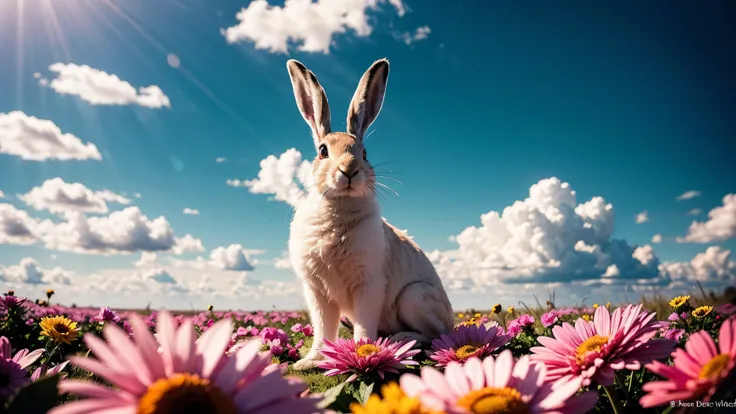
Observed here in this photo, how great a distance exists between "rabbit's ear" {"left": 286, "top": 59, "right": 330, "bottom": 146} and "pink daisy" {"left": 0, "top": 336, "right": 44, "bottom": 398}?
4.09m

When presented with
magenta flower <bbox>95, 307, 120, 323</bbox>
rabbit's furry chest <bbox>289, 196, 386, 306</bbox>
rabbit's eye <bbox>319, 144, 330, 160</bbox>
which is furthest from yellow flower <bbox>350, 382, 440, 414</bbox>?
rabbit's eye <bbox>319, 144, 330, 160</bbox>

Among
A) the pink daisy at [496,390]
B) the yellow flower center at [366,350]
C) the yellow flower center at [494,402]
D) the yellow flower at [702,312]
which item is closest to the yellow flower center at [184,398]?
the pink daisy at [496,390]

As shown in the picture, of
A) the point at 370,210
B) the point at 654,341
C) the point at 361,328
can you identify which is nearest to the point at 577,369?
the point at 654,341

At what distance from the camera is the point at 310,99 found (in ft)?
19.0

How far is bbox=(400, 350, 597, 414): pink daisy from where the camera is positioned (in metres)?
1.01

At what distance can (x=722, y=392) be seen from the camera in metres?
0.86

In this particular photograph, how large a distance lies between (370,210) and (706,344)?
4.03 m

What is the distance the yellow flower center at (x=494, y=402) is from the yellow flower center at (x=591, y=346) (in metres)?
0.63

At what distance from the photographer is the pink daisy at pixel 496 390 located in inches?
39.7

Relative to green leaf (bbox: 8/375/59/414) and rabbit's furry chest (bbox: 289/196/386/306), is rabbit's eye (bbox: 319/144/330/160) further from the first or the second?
green leaf (bbox: 8/375/59/414)

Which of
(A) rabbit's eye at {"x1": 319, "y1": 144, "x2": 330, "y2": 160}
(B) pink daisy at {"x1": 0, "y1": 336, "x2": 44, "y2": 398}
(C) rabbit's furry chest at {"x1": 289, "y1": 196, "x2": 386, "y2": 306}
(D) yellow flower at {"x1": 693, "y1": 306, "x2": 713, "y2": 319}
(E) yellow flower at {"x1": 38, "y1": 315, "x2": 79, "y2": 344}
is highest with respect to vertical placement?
(A) rabbit's eye at {"x1": 319, "y1": 144, "x2": 330, "y2": 160}

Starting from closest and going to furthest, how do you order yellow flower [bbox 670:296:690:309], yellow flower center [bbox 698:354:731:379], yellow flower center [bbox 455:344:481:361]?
yellow flower center [bbox 698:354:731:379] < yellow flower center [bbox 455:344:481:361] < yellow flower [bbox 670:296:690:309]

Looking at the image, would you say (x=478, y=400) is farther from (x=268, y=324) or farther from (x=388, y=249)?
(x=268, y=324)

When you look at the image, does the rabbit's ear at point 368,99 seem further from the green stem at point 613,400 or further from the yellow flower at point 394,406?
the yellow flower at point 394,406
